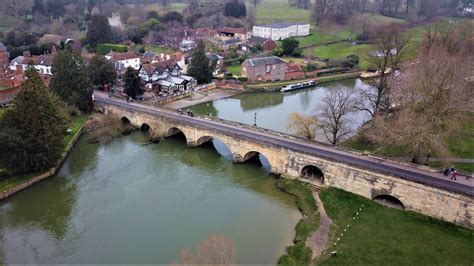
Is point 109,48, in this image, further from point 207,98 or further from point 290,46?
point 290,46

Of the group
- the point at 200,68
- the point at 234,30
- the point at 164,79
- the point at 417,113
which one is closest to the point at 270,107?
the point at 200,68

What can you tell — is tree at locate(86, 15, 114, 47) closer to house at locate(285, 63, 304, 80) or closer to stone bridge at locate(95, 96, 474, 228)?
house at locate(285, 63, 304, 80)

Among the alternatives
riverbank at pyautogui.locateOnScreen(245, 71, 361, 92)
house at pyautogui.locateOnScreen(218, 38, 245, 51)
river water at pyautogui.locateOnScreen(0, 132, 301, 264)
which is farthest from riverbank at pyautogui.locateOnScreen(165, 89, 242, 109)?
house at pyautogui.locateOnScreen(218, 38, 245, 51)

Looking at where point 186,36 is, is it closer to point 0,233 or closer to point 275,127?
point 275,127

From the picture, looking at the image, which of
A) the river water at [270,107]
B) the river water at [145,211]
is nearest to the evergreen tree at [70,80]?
the river water at [145,211]

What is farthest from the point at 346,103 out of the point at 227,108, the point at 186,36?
the point at 186,36

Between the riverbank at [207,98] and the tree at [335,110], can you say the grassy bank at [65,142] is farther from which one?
the tree at [335,110]
